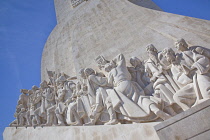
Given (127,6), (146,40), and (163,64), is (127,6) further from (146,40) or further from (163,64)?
(163,64)

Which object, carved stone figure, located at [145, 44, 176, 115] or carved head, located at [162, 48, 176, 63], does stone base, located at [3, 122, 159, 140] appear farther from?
carved head, located at [162, 48, 176, 63]

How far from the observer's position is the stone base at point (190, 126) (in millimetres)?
2426

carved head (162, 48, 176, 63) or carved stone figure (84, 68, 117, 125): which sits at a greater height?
carved head (162, 48, 176, 63)

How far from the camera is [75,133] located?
13.6ft

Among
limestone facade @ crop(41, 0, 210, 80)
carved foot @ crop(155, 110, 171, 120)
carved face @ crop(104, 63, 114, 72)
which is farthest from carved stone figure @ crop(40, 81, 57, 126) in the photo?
carved foot @ crop(155, 110, 171, 120)

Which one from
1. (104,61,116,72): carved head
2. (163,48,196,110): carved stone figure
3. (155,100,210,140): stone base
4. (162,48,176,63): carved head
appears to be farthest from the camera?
(104,61,116,72): carved head

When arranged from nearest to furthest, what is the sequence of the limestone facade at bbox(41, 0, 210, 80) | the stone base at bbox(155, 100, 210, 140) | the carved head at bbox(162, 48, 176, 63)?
the stone base at bbox(155, 100, 210, 140)
the carved head at bbox(162, 48, 176, 63)
the limestone facade at bbox(41, 0, 210, 80)

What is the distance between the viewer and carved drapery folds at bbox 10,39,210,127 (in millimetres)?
3188

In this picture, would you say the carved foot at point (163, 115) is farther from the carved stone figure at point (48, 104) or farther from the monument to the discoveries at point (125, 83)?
the carved stone figure at point (48, 104)

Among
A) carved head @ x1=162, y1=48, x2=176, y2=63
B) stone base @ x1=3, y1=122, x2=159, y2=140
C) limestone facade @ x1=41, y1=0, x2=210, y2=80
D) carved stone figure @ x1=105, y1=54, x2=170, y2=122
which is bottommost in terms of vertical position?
stone base @ x1=3, y1=122, x2=159, y2=140

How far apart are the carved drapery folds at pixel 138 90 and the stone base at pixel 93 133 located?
7.1 inches

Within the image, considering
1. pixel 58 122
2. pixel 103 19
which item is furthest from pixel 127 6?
pixel 58 122

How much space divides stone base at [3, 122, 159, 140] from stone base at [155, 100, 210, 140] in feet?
1.44

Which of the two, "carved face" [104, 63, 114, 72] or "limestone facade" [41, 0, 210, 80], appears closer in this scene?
"carved face" [104, 63, 114, 72]
